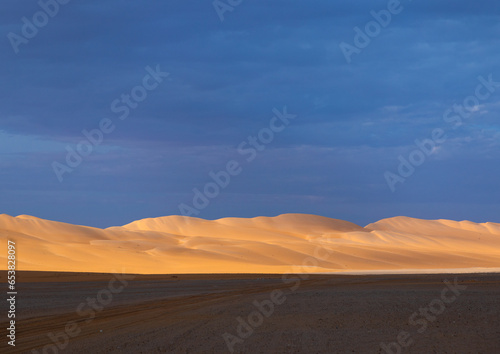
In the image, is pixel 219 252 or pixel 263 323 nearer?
pixel 263 323

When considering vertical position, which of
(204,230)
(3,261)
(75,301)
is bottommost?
(75,301)

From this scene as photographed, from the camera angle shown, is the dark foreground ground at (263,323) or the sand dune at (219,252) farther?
the sand dune at (219,252)

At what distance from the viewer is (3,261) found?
44.3 meters

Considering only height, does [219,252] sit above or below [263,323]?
above

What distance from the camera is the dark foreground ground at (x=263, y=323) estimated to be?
1196cm

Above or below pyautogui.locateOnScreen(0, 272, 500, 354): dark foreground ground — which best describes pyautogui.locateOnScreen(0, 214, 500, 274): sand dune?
above

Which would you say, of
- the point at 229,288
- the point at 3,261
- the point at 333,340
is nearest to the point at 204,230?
the point at 3,261

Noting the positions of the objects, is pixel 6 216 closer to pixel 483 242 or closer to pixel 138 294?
pixel 138 294

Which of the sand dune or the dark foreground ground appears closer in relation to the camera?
the dark foreground ground

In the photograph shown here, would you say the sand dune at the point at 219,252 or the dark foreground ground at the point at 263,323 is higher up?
the sand dune at the point at 219,252

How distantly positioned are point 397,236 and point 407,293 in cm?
7470

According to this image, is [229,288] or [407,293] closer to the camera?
[407,293]

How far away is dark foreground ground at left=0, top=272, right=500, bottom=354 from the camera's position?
1196cm

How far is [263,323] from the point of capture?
14.6m
